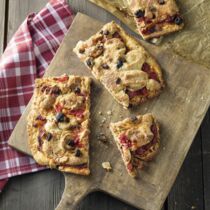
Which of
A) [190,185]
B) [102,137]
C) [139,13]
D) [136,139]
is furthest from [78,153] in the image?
[139,13]

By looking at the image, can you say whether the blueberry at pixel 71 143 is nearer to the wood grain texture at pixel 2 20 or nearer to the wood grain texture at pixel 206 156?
the wood grain texture at pixel 206 156

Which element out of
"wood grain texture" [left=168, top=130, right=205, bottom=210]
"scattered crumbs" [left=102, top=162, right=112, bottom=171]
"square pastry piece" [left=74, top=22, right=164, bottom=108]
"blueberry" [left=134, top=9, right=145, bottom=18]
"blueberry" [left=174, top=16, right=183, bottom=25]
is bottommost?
"wood grain texture" [left=168, top=130, right=205, bottom=210]

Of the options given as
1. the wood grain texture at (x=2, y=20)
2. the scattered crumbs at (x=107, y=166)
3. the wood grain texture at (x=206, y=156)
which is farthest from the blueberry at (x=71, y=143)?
the wood grain texture at (x=2, y=20)

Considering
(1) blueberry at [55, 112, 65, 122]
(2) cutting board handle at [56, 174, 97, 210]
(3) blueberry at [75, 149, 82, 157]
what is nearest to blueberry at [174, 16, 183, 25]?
(1) blueberry at [55, 112, 65, 122]

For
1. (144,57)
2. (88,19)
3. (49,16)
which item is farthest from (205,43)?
(49,16)

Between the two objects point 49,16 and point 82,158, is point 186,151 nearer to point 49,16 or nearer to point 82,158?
point 82,158

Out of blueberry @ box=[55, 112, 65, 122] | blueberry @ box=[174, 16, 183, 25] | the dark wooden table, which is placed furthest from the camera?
blueberry @ box=[174, 16, 183, 25]

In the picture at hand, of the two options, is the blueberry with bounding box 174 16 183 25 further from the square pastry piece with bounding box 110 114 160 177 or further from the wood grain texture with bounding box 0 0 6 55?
the wood grain texture with bounding box 0 0 6 55

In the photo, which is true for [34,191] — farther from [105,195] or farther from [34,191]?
[105,195]

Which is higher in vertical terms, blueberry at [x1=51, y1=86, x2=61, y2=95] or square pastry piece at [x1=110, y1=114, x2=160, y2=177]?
blueberry at [x1=51, y1=86, x2=61, y2=95]
